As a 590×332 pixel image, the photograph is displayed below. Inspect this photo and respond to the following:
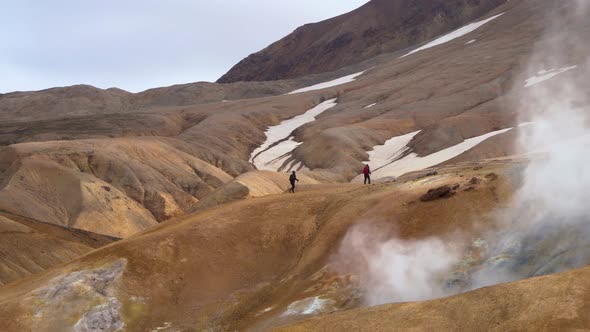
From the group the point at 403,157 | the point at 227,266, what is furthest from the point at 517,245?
the point at 403,157

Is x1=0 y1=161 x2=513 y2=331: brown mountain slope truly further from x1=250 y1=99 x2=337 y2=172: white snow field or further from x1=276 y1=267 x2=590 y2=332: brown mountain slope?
x1=250 y1=99 x2=337 y2=172: white snow field

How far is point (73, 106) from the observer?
616 ft

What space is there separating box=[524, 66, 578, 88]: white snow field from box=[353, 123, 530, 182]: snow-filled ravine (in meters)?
23.2

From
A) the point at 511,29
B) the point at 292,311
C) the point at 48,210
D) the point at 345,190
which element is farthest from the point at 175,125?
the point at 292,311

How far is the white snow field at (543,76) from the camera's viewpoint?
397ft

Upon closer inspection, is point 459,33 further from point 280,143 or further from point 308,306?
point 308,306

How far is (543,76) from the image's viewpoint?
124500 mm

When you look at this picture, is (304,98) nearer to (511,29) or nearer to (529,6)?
(511,29)

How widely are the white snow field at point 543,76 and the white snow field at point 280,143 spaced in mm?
43484

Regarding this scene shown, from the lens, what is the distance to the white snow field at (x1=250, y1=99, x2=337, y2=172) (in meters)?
124

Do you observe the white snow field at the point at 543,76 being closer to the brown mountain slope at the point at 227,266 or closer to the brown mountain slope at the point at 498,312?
the brown mountain slope at the point at 227,266

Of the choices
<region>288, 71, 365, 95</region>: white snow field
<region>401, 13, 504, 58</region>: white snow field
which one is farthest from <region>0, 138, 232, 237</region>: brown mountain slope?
<region>401, 13, 504, 58</region>: white snow field

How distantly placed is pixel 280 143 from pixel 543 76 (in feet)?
166

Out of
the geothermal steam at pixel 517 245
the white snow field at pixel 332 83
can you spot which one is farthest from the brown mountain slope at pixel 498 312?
the white snow field at pixel 332 83
